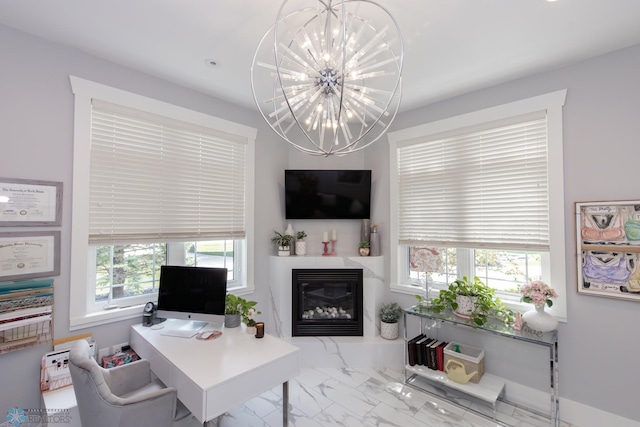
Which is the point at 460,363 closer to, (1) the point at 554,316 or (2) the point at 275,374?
(1) the point at 554,316

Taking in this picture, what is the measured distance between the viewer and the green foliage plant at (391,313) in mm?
3164

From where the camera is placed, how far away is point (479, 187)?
2.76 m

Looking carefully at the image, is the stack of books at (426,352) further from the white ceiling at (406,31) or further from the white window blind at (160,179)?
the white ceiling at (406,31)

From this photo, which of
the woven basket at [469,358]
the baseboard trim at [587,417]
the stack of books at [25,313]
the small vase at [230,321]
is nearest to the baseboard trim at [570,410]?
the baseboard trim at [587,417]

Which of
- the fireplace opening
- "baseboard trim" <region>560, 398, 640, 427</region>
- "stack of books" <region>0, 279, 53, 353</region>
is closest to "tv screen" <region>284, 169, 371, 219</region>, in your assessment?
the fireplace opening

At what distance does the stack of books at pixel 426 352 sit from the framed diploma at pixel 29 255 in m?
2.99

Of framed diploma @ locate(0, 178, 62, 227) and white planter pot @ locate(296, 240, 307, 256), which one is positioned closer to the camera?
framed diploma @ locate(0, 178, 62, 227)

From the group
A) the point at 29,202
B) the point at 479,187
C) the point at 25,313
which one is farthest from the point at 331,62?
the point at 25,313

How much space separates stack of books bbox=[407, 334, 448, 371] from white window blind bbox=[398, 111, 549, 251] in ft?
3.15

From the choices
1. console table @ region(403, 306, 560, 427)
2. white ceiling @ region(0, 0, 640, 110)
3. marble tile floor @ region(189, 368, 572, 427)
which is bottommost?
marble tile floor @ region(189, 368, 572, 427)

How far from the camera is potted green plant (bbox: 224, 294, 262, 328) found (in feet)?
7.69

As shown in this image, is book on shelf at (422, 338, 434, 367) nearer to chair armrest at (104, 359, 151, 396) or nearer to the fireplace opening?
the fireplace opening

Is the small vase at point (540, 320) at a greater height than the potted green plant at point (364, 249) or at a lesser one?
lesser

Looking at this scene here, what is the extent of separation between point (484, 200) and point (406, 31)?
64.2 inches
